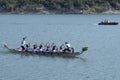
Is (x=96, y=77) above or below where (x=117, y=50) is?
above

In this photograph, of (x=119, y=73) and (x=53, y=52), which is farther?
(x=53, y=52)

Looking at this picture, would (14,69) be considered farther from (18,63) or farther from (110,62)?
(110,62)

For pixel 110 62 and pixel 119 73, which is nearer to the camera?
pixel 119 73

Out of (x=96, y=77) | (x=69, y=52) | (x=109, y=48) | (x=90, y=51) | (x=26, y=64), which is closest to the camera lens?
(x=96, y=77)

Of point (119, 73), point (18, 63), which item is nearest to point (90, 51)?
point (18, 63)

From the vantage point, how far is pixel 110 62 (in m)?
61.6

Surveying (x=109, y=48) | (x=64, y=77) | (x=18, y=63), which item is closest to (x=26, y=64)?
(x=18, y=63)

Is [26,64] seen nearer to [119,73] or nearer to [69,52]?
[69,52]

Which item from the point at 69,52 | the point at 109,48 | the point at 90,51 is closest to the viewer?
the point at 69,52

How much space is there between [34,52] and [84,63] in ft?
27.3

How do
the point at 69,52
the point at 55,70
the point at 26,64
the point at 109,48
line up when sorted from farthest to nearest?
the point at 109,48 → the point at 69,52 → the point at 26,64 → the point at 55,70

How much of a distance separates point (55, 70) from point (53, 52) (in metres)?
9.91

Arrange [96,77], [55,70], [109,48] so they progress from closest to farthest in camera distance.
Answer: [96,77], [55,70], [109,48]

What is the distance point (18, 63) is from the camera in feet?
198
